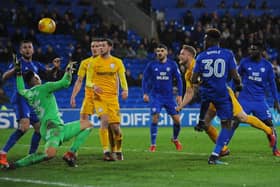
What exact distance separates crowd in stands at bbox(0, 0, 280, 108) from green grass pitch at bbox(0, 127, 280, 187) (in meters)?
14.7

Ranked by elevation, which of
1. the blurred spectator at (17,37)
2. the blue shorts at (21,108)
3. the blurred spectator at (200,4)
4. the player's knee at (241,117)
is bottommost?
the player's knee at (241,117)

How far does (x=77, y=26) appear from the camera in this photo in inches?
1254

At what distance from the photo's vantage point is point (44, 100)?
10.3 m

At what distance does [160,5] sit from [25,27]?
9.31 meters

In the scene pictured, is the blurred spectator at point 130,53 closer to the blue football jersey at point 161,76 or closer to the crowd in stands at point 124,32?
the crowd in stands at point 124,32

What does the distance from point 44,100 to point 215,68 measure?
3094mm

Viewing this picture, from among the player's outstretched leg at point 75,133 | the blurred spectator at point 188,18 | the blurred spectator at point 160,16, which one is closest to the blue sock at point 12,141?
the player's outstretched leg at point 75,133

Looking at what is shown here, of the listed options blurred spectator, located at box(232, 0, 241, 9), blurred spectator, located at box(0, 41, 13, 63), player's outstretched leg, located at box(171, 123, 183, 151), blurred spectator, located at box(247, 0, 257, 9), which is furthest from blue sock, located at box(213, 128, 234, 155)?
blurred spectator, located at box(247, 0, 257, 9)

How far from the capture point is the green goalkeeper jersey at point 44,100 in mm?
10227

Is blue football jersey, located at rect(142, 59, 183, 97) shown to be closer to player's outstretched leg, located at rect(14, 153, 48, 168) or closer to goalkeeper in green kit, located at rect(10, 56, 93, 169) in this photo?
goalkeeper in green kit, located at rect(10, 56, 93, 169)

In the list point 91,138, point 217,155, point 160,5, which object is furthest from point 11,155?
point 160,5

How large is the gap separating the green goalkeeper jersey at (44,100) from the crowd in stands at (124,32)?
57.8 ft

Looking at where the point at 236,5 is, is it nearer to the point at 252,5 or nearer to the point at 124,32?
the point at 252,5

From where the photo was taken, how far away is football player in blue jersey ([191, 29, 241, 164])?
36.5ft
